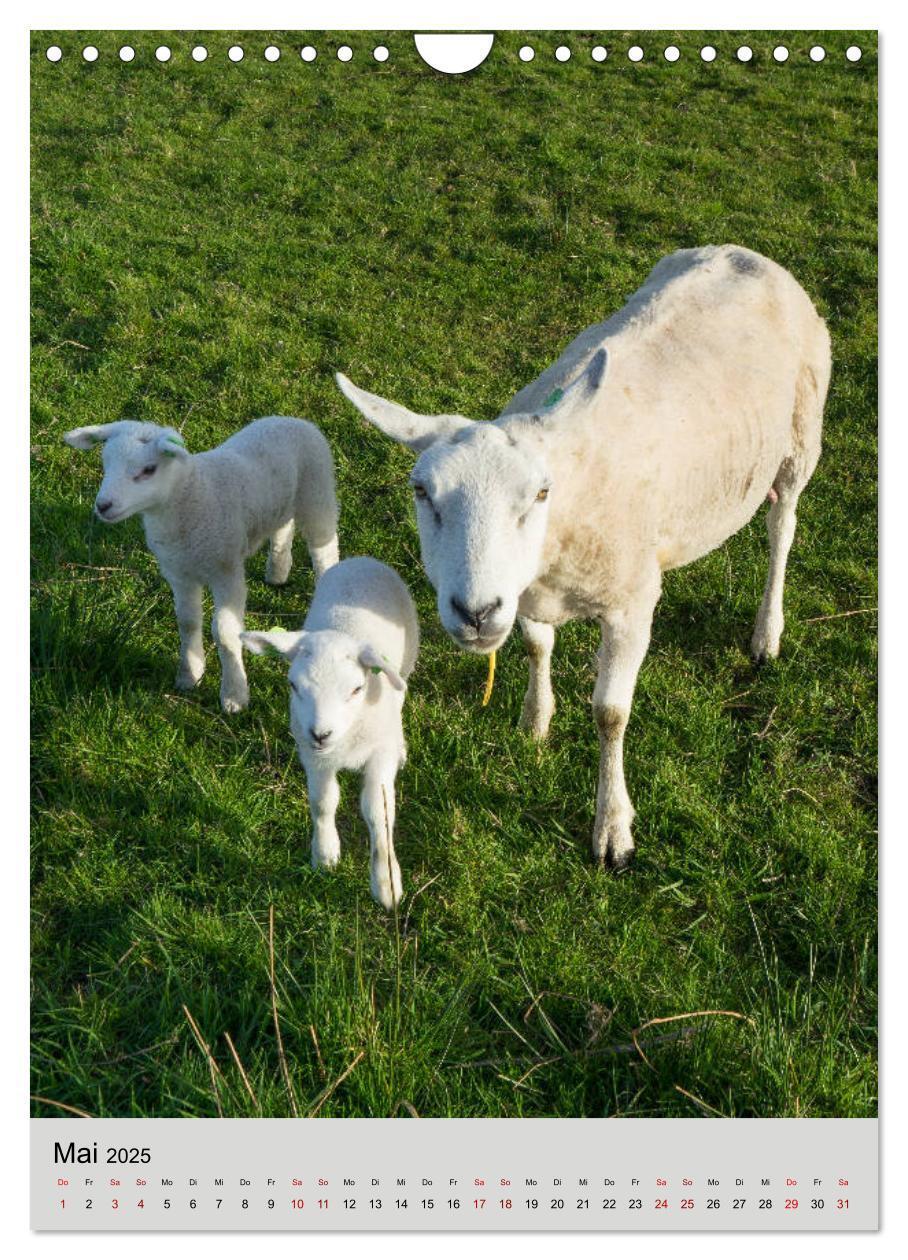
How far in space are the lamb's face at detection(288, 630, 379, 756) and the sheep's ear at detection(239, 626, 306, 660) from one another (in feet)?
0.08

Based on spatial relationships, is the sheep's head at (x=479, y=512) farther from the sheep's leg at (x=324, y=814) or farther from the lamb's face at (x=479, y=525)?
the sheep's leg at (x=324, y=814)

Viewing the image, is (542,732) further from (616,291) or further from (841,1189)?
(616,291)

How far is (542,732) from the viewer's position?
4.62m

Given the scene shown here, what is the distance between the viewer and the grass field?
→ 3135 mm

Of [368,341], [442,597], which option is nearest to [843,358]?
[368,341]

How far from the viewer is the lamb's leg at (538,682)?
14.6 feet

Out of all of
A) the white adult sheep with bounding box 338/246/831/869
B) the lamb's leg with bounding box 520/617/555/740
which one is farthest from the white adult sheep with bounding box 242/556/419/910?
the lamb's leg with bounding box 520/617/555/740

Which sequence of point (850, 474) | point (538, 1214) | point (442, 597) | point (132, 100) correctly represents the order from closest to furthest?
point (538, 1214) < point (442, 597) < point (850, 474) < point (132, 100)

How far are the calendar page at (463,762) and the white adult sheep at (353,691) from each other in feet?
0.06

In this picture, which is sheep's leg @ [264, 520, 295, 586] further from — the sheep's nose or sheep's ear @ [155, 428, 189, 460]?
the sheep's nose

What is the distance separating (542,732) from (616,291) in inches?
181

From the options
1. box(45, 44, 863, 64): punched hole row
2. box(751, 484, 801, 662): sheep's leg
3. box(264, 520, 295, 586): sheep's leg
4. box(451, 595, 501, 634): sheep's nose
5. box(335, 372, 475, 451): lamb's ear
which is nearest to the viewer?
box(451, 595, 501, 634): sheep's nose

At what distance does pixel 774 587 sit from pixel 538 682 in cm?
136

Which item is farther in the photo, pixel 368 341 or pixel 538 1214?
pixel 368 341
